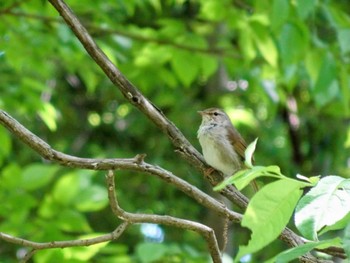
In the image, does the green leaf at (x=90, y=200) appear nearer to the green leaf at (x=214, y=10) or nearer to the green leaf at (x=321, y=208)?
the green leaf at (x=214, y=10)

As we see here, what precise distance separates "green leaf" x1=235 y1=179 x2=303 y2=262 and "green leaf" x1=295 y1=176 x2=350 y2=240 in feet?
0.09

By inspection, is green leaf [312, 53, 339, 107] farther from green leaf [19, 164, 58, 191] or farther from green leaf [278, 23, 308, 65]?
green leaf [19, 164, 58, 191]

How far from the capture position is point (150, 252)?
4.31 meters

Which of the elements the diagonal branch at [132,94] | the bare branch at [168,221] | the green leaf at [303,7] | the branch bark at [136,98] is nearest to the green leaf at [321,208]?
the bare branch at [168,221]

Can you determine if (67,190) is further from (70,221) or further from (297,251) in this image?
(297,251)

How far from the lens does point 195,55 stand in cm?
538

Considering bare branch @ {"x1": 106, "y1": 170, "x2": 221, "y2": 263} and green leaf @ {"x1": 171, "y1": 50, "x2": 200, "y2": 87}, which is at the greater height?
bare branch @ {"x1": 106, "y1": 170, "x2": 221, "y2": 263}

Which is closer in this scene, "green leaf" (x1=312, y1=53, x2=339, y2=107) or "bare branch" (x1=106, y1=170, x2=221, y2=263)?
"bare branch" (x1=106, y1=170, x2=221, y2=263)

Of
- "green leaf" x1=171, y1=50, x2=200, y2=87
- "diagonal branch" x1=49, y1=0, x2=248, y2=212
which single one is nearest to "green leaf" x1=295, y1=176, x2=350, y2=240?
"diagonal branch" x1=49, y1=0, x2=248, y2=212

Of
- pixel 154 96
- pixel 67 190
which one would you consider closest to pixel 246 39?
pixel 67 190

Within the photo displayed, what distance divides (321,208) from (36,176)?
335 cm

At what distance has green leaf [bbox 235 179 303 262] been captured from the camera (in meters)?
1.52

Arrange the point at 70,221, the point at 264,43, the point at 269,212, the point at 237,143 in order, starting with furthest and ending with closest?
the point at 237,143 < the point at 264,43 < the point at 70,221 < the point at 269,212

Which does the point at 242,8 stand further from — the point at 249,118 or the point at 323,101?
the point at 249,118
